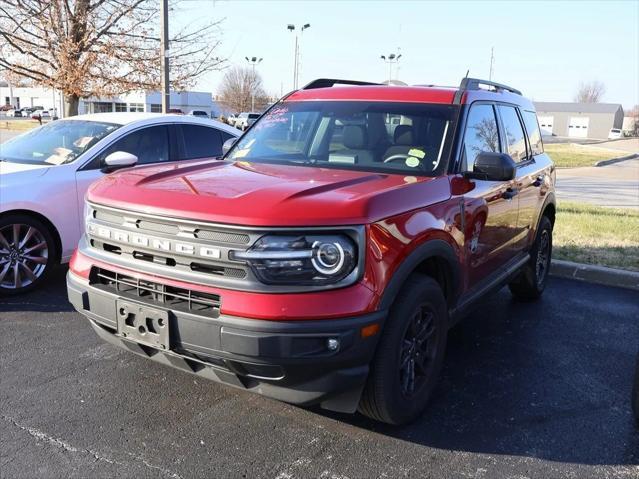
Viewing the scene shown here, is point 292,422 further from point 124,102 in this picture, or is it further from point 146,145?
point 124,102

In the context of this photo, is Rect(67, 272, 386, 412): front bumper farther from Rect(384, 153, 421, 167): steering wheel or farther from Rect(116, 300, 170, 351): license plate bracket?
Rect(384, 153, 421, 167): steering wheel

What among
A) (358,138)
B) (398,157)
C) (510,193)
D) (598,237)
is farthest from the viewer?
(598,237)

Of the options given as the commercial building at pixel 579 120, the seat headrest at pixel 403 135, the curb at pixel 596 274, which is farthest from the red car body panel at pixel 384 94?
the commercial building at pixel 579 120

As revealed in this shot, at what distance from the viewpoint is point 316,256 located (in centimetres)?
274

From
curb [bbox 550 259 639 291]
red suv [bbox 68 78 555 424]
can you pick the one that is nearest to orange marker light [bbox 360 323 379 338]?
red suv [bbox 68 78 555 424]

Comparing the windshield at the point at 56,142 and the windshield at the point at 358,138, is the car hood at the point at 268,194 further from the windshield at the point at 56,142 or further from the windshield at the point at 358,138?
the windshield at the point at 56,142

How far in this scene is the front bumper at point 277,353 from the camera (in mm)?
2664

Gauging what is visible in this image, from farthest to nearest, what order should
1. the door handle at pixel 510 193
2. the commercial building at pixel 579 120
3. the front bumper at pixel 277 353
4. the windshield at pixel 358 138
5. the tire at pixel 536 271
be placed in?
the commercial building at pixel 579 120 → the tire at pixel 536 271 → the door handle at pixel 510 193 → the windshield at pixel 358 138 → the front bumper at pixel 277 353

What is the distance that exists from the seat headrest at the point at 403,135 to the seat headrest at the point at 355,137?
0.22m

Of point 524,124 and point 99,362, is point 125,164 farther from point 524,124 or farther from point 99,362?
point 524,124

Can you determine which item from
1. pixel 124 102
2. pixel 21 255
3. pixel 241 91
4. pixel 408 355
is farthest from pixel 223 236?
pixel 241 91

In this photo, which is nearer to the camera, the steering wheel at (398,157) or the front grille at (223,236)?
the front grille at (223,236)

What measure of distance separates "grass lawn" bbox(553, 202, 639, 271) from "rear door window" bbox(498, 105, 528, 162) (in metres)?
2.60

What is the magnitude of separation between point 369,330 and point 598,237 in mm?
6800
